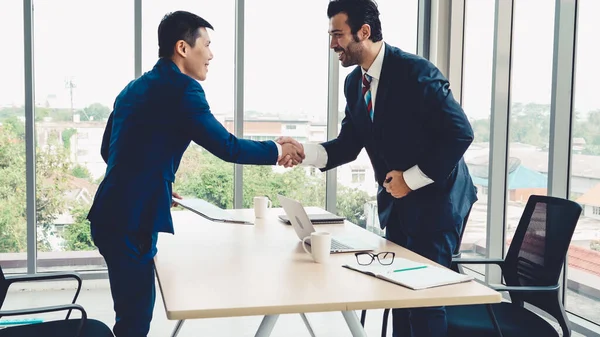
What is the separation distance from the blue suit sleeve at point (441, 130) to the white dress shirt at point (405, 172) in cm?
3

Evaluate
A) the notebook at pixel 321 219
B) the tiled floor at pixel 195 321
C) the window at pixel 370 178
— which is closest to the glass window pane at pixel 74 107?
the tiled floor at pixel 195 321

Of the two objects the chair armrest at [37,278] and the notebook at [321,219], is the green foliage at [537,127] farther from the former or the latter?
the chair armrest at [37,278]

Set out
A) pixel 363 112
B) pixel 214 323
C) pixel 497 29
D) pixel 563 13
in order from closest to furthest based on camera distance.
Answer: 1. pixel 363 112
2. pixel 563 13
3. pixel 214 323
4. pixel 497 29

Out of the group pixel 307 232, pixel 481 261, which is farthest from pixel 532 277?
pixel 307 232

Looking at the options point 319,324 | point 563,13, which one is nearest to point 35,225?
point 319,324

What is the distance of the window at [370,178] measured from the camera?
4.80 m

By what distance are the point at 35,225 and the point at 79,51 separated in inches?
Answer: 50.7

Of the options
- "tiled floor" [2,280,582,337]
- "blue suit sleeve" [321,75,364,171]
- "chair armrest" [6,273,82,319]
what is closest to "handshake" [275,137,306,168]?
"blue suit sleeve" [321,75,364,171]

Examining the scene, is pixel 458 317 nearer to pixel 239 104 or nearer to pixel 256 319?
pixel 256 319

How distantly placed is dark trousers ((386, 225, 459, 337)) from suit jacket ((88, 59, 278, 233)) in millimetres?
900

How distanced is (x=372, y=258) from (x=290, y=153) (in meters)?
0.89

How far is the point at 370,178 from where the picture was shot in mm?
4836

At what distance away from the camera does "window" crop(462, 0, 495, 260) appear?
431 cm

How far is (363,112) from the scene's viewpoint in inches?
98.9
